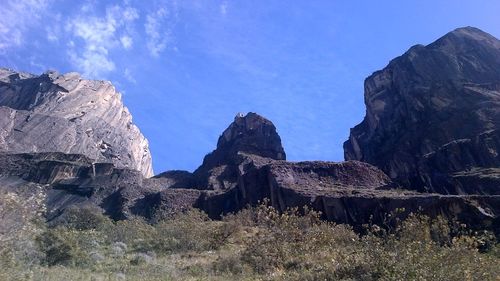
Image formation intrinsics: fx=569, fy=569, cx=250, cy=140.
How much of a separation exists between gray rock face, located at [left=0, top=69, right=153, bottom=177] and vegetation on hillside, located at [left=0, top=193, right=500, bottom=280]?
6820 centimetres

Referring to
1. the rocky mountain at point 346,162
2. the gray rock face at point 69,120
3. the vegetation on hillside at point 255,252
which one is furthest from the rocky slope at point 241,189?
the gray rock face at point 69,120

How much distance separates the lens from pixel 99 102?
126 m

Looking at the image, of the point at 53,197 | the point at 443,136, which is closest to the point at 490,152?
the point at 443,136

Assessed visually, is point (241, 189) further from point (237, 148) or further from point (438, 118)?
point (438, 118)

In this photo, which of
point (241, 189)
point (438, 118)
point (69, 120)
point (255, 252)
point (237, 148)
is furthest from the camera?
point (69, 120)

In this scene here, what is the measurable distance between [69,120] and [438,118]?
69379 mm

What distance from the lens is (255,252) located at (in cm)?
2391

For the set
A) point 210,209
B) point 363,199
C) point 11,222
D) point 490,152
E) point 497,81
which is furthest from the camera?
point 497,81

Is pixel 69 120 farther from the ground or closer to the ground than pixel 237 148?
farther from the ground

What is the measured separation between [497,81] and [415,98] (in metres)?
11.2

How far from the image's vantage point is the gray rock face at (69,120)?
98.9 m

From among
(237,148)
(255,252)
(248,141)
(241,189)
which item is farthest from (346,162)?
(255,252)

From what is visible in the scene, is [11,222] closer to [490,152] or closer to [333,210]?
[333,210]

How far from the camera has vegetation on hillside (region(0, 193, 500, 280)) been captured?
55.6 feet
